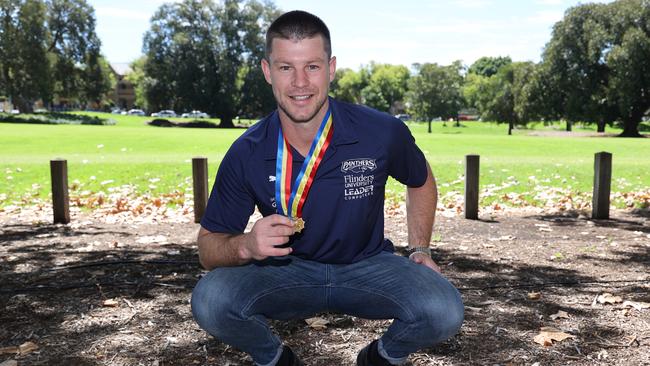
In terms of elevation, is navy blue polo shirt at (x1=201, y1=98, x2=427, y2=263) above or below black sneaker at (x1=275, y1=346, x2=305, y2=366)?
above

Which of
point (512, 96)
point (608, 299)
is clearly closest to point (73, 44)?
point (512, 96)

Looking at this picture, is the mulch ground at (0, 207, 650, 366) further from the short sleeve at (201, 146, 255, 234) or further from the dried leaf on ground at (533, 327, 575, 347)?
the short sleeve at (201, 146, 255, 234)

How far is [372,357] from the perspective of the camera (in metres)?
3.52

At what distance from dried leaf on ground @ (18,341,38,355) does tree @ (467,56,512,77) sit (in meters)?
171

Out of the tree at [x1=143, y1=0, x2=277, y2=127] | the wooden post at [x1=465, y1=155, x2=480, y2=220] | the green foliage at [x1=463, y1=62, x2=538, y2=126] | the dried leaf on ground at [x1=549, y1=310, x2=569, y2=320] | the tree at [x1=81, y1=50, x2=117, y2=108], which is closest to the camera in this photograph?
the dried leaf on ground at [x1=549, y1=310, x2=569, y2=320]

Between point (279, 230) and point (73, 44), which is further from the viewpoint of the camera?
point (73, 44)

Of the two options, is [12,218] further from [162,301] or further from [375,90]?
[375,90]

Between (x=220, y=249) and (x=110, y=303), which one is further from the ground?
(x=220, y=249)

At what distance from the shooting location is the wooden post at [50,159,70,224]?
905cm

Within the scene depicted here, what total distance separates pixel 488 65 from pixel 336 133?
576ft

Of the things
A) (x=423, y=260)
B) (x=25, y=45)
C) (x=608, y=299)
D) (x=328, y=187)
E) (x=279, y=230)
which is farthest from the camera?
(x=25, y=45)

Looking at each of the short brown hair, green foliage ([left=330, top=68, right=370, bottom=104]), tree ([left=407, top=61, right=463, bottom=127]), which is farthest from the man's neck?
green foliage ([left=330, top=68, right=370, bottom=104])

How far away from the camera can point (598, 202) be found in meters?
9.30

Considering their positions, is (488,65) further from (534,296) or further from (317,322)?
(317,322)
